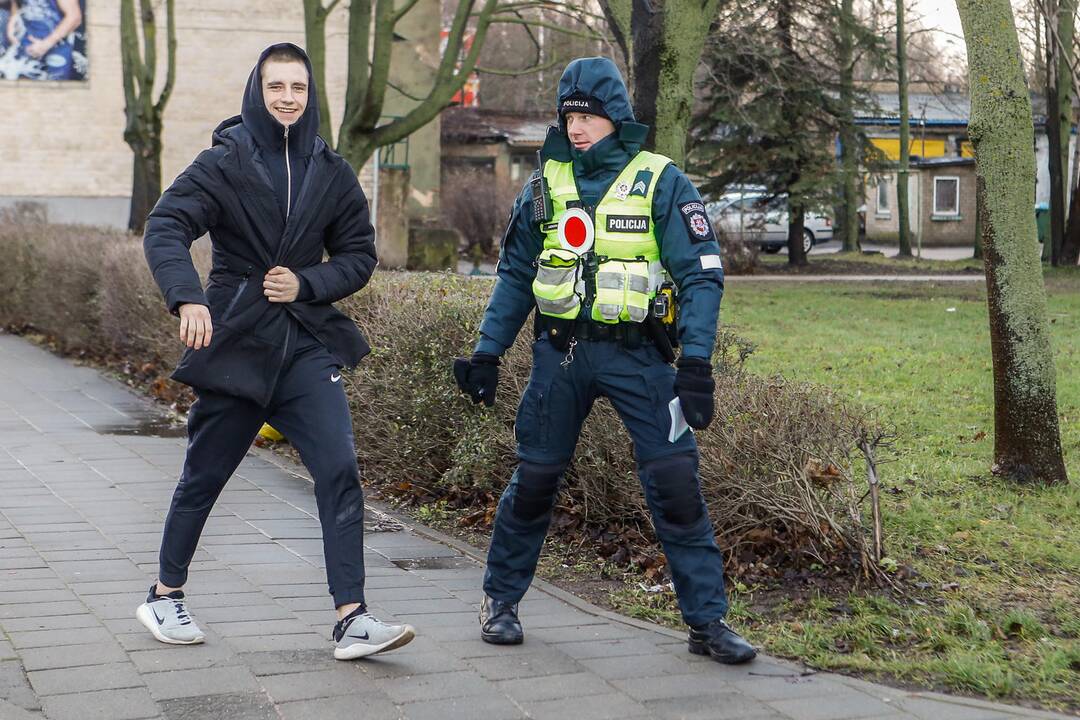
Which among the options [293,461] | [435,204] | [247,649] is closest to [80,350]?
[293,461]

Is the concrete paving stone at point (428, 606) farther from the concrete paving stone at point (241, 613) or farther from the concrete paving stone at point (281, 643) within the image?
the concrete paving stone at point (281, 643)

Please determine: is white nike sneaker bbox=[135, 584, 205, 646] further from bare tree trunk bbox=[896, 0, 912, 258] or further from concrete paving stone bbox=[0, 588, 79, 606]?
bare tree trunk bbox=[896, 0, 912, 258]

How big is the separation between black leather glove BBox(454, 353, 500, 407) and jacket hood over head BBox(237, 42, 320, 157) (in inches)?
34.6

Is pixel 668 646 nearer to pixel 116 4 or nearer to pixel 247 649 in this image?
pixel 247 649

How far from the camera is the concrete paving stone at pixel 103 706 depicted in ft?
13.3

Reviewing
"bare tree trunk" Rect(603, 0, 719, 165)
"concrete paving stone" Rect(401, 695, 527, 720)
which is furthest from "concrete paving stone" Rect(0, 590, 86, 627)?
"bare tree trunk" Rect(603, 0, 719, 165)

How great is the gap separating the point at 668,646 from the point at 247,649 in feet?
4.63

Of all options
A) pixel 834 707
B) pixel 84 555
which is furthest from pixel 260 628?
pixel 834 707

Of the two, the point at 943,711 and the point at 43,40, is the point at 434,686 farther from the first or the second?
the point at 43,40

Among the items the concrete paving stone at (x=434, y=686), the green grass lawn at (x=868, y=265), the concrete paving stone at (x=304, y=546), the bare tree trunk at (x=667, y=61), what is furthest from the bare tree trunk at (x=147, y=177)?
the concrete paving stone at (x=434, y=686)

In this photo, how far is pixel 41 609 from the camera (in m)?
5.17

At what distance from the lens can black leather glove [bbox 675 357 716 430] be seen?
441 cm

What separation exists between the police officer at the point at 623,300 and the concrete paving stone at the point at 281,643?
36.2 inches

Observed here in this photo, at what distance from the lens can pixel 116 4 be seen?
3547 centimetres
